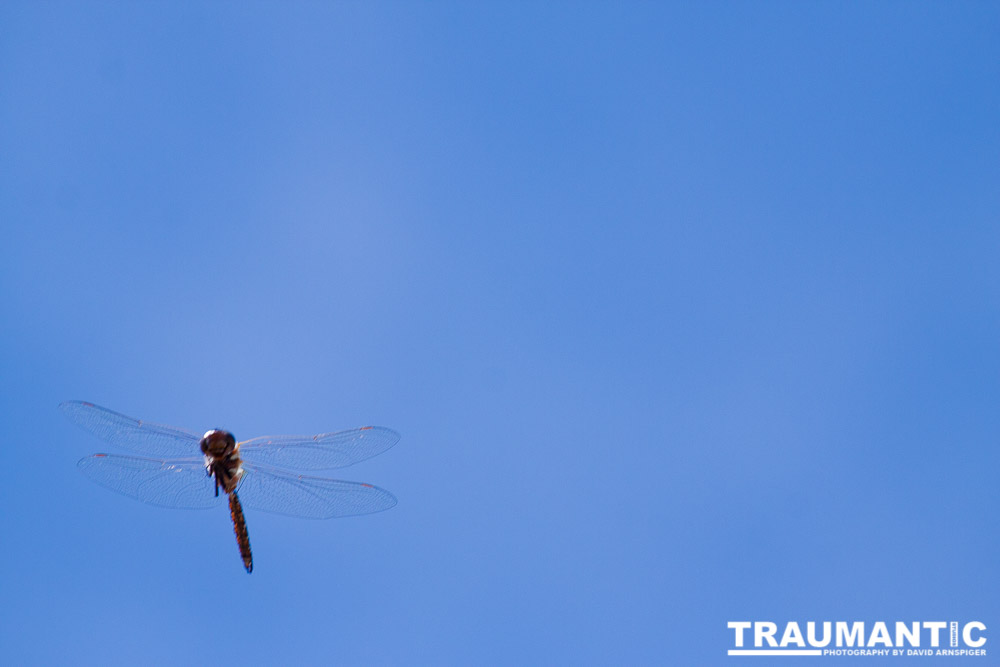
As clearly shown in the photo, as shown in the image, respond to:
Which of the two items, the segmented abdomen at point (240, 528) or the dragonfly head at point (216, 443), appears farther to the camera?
the segmented abdomen at point (240, 528)

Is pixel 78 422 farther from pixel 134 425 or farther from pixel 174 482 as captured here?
pixel 174 482

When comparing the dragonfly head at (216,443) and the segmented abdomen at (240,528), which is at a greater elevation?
the dragonfly head at (216,443)

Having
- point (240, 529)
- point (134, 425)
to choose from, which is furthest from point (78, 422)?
point (240, 529)

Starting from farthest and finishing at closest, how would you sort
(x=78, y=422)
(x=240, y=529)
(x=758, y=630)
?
(x=758, y=630)
(x=240, y=529)
(x=78, y=422)

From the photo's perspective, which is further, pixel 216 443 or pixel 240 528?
pixel 240 528

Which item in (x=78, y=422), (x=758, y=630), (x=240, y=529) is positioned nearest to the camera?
(x=78, y=422)

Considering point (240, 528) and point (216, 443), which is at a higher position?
point (216, 443)
